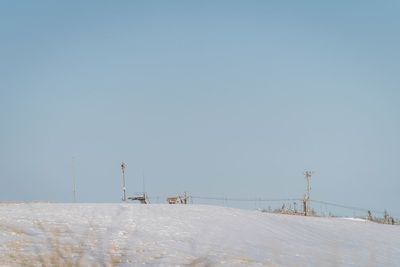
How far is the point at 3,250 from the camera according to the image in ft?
39.9

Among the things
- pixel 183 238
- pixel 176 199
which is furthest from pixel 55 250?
pixel 176 199

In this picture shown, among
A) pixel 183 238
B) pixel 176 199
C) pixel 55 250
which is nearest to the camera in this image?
pixel 55 250

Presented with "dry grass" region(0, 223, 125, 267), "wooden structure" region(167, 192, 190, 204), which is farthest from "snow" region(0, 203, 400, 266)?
"wooden structure" region(167, 192, 190, 204)

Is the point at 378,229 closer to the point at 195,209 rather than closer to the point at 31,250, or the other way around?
the point at 195,209

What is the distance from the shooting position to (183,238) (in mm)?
15719

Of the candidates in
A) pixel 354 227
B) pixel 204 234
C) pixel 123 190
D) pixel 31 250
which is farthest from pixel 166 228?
pixel 123 190

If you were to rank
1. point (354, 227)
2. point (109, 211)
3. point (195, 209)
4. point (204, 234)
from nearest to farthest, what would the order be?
1. point (204, 234)
2. point (109, 211)
3. point (195, 209)
4. point (354, 227)

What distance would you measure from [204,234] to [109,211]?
550 cm

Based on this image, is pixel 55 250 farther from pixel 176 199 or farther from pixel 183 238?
pixel 176 199

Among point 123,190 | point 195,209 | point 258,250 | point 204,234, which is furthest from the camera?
point 123,190

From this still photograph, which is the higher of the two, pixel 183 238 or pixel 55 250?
pixel 55 250

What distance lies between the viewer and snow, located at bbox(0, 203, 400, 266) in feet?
42.3

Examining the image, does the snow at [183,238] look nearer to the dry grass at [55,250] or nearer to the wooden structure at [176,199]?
the dry grass at [55,250]

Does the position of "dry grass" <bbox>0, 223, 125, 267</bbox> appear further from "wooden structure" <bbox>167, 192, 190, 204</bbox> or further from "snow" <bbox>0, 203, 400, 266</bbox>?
"wooden structure" <bbox>167, 192, 190, 204</bbox>
